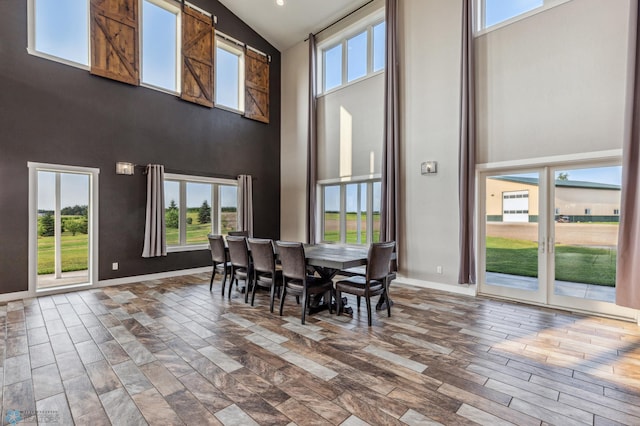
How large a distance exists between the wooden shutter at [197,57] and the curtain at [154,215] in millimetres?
1785

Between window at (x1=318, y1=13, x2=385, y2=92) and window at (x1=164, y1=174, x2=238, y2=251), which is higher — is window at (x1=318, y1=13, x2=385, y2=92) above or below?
above

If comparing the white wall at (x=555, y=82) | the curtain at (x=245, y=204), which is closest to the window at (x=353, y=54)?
the white wall at (x=555, y=82)

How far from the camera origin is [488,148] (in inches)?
182

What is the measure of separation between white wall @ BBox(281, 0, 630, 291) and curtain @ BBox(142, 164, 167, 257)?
4.62 metres

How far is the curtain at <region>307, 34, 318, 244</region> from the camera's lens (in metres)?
7.18

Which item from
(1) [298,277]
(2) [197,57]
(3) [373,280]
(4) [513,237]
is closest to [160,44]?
(2) [197,57]

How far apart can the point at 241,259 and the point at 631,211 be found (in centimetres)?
490

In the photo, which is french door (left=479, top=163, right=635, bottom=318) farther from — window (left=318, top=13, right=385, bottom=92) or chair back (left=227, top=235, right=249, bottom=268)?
chair back (left=227, top=235, right=249, bottom=268)

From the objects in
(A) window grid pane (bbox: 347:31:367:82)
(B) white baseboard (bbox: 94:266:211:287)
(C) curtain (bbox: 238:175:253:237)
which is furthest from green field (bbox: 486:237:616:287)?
(B) white baseboard (bbox: 94:266:211:287)

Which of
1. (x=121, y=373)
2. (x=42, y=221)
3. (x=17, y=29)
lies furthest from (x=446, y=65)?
(x=42, y=221)

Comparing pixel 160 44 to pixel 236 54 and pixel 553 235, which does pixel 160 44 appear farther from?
pixel 553 235

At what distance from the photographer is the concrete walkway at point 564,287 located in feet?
12.4

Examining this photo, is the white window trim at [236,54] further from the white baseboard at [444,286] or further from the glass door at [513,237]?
the glass door at [513,237]

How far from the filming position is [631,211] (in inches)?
136
